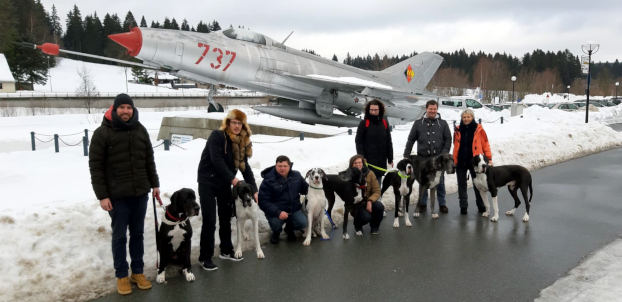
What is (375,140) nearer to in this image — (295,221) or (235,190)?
(295,221)

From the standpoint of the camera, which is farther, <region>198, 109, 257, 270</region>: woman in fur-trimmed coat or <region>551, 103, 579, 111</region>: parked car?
<region>551, 103, 579, 111</region>: parked car

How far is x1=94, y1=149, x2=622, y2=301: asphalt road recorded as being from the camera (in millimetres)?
4199

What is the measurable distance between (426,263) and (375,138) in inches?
94.5

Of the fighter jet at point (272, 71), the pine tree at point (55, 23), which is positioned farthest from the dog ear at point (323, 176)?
the pine tree at point (55, 23)

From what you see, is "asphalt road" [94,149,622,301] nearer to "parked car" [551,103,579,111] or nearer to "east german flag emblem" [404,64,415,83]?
"east german flag emblem" [404,64,415,83]

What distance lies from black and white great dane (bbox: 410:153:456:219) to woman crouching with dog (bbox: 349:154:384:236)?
3.55 feet

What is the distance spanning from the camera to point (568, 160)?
1302 centimetres

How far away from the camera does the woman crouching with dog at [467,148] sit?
7.10 meters

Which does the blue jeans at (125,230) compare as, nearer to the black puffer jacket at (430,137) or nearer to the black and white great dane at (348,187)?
the black and white great dane at (348,187)

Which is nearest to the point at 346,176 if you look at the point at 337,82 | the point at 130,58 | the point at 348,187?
the point at 348,187

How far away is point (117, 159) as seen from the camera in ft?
13.3

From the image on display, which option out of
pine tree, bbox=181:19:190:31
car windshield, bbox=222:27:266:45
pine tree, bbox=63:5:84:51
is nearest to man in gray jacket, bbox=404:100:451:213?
car windshield, bbox=222:27:266:45

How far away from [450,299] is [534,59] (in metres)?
119

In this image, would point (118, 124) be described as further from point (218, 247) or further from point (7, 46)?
point (7, 46)
